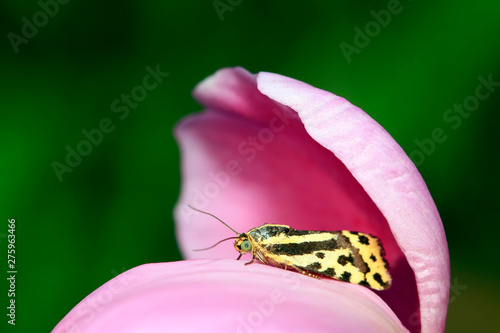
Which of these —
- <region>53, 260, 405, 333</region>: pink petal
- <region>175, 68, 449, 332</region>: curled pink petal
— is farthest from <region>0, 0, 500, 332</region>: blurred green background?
<region>53, 260, 405, 333</region>: pink petal

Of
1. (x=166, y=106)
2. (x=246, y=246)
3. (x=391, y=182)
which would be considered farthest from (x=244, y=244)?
(x=166, y=106)

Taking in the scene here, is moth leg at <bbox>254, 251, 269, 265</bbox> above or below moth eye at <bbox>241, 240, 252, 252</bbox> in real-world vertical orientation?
below

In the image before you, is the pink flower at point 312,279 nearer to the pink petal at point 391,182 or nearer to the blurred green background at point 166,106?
the pink petal at point 391,182

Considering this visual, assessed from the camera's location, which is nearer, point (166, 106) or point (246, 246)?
point (246, 246)

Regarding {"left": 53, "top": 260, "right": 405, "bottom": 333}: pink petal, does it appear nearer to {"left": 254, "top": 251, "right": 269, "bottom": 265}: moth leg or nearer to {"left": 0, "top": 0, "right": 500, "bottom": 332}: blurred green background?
{"left": 254, "top": 251, "right": 269, "bottom": 265}: moth leg

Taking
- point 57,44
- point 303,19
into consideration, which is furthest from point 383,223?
point 57,44

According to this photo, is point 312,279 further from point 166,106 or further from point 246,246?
point 166,106
